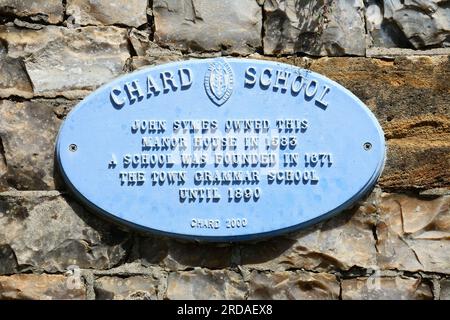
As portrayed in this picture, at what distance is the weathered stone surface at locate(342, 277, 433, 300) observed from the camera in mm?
2490

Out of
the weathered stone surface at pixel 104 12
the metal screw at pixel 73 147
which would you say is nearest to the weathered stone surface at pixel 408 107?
the weathered stone surface at pixel 104 12

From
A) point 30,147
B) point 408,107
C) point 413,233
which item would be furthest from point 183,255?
point 408,107

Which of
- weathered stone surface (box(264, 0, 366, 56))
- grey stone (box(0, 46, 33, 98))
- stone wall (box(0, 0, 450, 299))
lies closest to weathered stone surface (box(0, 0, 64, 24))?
stone wall (box(0, 0, 450, 299))

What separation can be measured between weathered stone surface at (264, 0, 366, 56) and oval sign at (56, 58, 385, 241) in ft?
0.35

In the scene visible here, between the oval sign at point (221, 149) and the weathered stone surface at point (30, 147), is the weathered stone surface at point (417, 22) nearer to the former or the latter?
the oval sign at point (221, 149)

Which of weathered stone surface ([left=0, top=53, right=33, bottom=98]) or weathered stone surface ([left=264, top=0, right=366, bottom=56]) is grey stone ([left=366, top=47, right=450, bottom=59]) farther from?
weathered stone surface ([left=0, top=53, right=33, bottom=98])

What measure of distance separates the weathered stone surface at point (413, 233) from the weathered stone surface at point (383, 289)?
42 mm

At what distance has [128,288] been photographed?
250 centimetres

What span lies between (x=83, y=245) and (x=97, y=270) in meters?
0.09

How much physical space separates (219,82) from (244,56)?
13 cm

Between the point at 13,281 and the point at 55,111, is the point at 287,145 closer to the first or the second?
the point at 55,111

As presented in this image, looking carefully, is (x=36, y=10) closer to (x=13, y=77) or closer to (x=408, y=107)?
(x=13, y=77)

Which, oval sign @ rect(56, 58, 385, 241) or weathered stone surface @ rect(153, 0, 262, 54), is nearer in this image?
oval sign @ rect(56, 58, 385, 241)

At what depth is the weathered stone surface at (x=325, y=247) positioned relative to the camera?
98.0 inches
